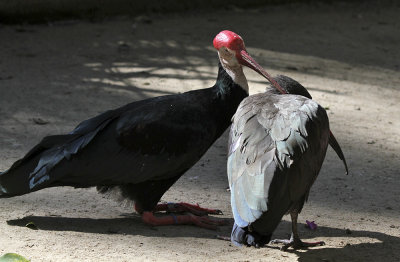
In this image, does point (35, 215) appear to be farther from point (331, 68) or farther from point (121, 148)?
point (331, 68)

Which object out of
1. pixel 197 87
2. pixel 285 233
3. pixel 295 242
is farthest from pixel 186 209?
pixel 197 87

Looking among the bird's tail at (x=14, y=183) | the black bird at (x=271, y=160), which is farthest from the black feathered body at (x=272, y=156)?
the bird's tail at (x=14, y=183)

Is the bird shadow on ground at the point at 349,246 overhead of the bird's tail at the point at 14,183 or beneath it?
beneath

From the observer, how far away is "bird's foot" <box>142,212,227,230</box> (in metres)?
4.25

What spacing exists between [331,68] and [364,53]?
93 cm

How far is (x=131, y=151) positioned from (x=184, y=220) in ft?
1.79

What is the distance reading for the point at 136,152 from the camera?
13.8 ft

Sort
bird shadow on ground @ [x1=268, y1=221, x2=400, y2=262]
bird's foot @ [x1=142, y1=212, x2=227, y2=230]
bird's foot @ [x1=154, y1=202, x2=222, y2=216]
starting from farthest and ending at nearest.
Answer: bird's foot @ [x1=154, y1=202, x2=222, y2=216]
bird's foot @ [x1=142, y1=212, x2=227, y2=230]
bird shadow on ground @ [x1=268, y1=221, x2=400, y2=262]

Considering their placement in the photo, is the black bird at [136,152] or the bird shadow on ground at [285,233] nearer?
the bird shadow on ground at [285,233]

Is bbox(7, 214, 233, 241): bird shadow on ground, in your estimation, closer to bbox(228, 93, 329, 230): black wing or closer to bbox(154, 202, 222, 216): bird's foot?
bbox(154, 202, 222, 216): bird's foot

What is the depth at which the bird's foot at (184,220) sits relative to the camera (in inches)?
Result: 167

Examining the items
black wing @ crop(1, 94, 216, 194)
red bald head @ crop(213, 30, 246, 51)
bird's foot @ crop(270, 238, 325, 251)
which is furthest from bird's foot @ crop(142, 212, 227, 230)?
red bald head @ crop(213, 30, 246, 51)

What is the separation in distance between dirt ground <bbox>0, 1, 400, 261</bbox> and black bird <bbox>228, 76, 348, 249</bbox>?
0.44 metres

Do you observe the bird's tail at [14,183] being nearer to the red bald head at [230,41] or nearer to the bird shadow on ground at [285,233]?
the bird shadow on ground at [285,233]
